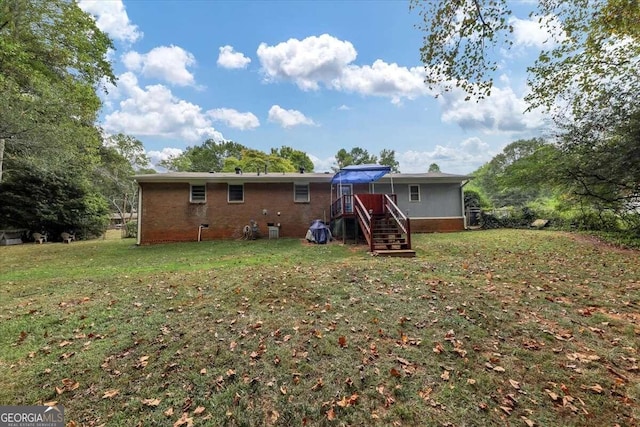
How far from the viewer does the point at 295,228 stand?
1477 cm

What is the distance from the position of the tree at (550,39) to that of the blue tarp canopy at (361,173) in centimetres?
551

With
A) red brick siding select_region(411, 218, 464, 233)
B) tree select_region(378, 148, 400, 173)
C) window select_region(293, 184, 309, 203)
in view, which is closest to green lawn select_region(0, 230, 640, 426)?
window select_region(293, 184, 309, 203)

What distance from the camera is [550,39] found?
7.88 meters

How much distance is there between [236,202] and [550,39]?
522 inches

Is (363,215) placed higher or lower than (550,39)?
lower

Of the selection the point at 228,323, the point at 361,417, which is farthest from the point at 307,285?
the point at 361,417

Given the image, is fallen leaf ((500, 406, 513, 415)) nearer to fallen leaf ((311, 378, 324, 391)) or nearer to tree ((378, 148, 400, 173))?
fallen leaf ((311, 378, 324, 391))

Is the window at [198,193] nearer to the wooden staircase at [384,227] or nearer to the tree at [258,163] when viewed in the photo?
the wooden staircase at [384,227]

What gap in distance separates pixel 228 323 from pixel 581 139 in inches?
548

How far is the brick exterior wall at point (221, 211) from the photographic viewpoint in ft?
45.3

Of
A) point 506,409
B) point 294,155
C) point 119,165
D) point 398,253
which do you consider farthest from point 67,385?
point 294,155

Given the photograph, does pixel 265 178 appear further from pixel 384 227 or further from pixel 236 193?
pixel 384 227

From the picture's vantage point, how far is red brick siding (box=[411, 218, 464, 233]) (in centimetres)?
1591

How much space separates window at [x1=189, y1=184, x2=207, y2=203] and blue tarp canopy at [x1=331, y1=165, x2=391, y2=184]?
6.88m
